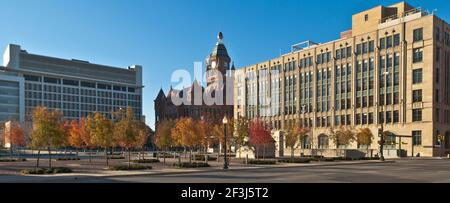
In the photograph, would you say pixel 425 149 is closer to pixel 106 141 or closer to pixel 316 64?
pixel 316 64

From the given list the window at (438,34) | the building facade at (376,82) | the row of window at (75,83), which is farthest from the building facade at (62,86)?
the window at (438,34)

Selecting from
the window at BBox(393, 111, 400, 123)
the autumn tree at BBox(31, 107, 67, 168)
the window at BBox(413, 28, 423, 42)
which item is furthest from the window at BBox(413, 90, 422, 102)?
the autumn tree at BBox(31, 107, 67, 168)

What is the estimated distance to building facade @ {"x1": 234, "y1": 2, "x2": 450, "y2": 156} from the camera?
71688mm

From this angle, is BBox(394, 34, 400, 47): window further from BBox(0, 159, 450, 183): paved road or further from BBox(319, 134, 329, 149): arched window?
BBox(0, 159, 450, 183): paved road

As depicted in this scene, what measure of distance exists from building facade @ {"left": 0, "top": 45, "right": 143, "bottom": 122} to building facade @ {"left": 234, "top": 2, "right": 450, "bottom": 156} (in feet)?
282

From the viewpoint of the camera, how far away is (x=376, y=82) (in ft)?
261

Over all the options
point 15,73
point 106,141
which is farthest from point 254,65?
point 15,73

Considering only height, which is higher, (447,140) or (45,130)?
(45,130)

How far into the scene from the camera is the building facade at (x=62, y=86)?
5881 inches

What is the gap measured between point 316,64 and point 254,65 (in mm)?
22295

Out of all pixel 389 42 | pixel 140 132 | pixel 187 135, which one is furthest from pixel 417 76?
pixel 140 132

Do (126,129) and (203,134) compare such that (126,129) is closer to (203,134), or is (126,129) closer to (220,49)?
(203,134)

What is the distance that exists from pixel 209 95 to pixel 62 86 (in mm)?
65183

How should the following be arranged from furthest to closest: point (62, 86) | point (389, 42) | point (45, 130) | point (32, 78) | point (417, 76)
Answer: point (62, 86)
point (32, 78)
point (389, 42)
point (417, 76)
point (45, 130)
